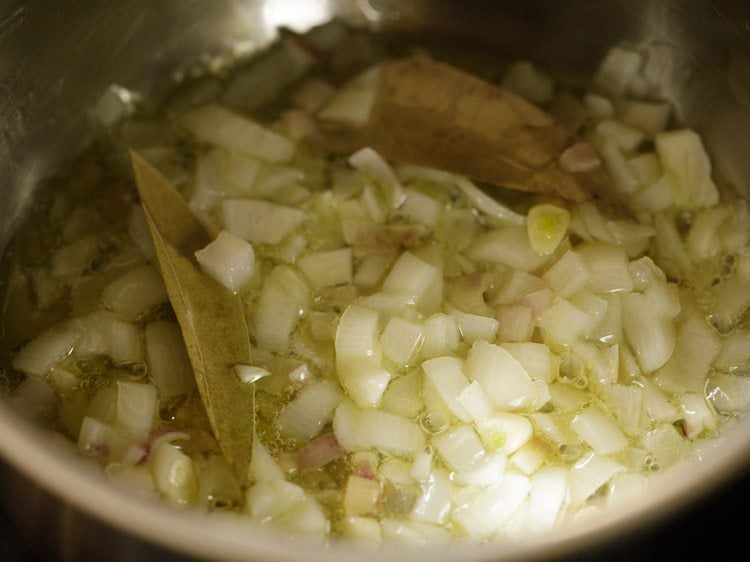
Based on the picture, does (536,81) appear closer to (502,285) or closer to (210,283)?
(502,285)

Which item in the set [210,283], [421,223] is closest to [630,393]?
[421,223]

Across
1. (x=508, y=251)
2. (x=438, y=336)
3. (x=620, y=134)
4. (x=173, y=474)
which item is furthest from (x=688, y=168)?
(x=173, y=474)

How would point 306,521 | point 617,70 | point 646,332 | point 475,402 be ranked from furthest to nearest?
point 617,70 < point 646,332 < point 475,402 < point 306,521

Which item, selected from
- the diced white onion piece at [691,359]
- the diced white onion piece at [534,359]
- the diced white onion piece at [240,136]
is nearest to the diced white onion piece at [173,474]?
the diced white onion piece at [534,359]

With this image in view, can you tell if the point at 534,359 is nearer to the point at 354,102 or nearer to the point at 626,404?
the point at 626,404

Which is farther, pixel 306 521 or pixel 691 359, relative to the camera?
pixel 691 359

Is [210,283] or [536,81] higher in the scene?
[536,81]

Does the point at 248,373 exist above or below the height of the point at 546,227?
below

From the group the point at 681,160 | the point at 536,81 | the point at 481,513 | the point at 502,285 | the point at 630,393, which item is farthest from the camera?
the point at 536,81
